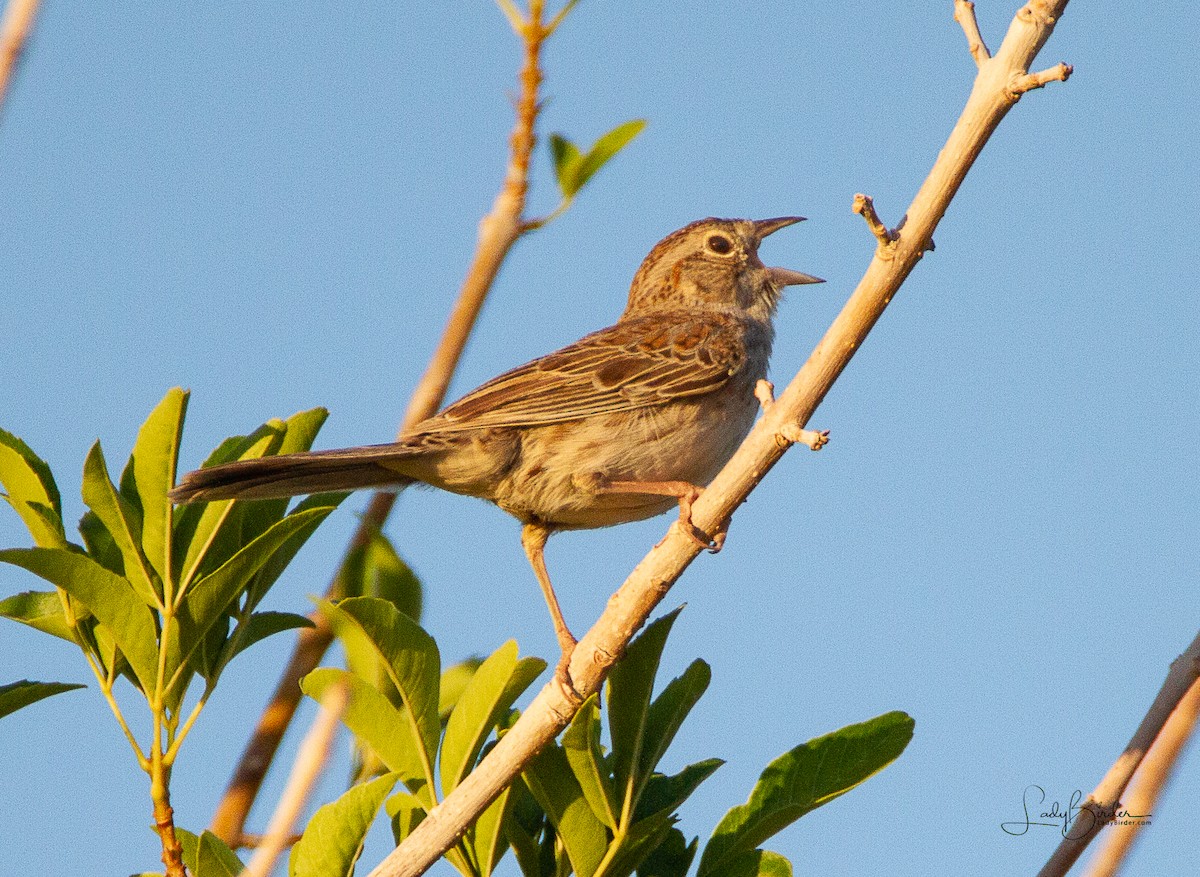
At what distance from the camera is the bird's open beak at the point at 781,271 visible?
7.05 meters

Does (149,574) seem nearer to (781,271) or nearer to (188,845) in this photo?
(188,845)

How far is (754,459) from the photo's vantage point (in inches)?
139

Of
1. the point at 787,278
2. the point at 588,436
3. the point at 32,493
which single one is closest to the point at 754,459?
the point at 32,493

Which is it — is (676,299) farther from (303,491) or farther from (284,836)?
(284,836)

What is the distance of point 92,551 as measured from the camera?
3.77m

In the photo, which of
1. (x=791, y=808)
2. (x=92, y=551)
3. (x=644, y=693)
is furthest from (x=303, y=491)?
(x=791, y=808)

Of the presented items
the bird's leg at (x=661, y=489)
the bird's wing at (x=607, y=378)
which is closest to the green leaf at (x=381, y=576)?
the bird's leg at (x=661, y=489)

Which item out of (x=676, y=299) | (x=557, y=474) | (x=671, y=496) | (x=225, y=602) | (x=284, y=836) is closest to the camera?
(x=284, y=836)

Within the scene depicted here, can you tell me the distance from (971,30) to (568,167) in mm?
1198

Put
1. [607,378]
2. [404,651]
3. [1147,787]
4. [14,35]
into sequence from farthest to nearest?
1. [607,378]
2. [404,651]
3. [1147,787]
4. [14,35]

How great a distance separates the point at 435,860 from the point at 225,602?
2.93ft

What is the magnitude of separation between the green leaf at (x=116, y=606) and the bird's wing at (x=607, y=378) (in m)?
2.15

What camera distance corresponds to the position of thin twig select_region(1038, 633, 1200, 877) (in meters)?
2.67

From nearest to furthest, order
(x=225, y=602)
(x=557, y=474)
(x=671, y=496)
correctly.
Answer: (x=225, y=602) → (x=671, y=496) → (x=557, y=474)
